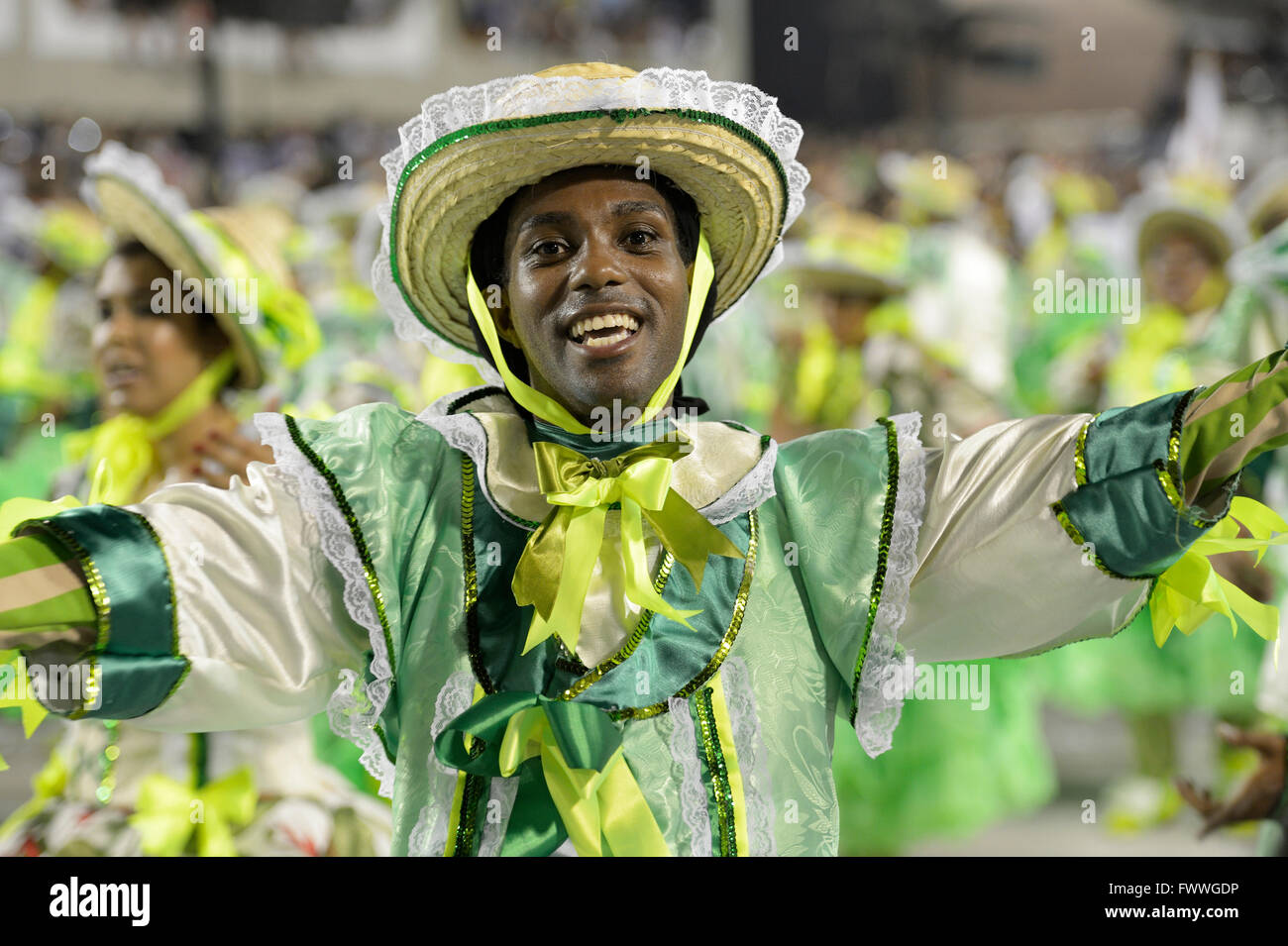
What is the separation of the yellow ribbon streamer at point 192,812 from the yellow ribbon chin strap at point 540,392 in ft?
5.06

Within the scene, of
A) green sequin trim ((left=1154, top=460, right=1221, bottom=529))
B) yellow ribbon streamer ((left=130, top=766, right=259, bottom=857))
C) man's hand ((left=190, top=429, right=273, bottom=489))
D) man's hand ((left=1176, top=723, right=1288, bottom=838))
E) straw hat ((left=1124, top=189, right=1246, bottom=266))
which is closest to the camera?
green sequin trim ((left=1154, top=460, right=1221, bottom=529))

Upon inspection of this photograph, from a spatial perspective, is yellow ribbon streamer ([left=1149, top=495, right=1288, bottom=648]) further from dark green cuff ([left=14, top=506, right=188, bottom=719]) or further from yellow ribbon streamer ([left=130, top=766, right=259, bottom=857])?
yellow ribbon streamer ([left=130, top=766, right=259, bottom=857])

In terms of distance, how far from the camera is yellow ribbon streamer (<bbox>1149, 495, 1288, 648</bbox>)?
184 cm

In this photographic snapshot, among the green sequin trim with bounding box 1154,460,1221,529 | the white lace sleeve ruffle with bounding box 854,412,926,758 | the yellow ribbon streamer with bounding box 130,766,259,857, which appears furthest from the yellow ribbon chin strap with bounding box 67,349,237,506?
the green sequin trim with bounding box 1154,460,1221,529

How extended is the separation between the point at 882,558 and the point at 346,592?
0.69 m

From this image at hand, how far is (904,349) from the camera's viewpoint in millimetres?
6375

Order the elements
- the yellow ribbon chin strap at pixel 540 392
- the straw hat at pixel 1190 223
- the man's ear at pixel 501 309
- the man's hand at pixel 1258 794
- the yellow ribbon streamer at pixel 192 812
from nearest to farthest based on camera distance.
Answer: the yellow ribbon chin strap at pixel 540 392, the man's ear at pixel 501 309, the yellow ribbon streamer at pixel 192 812, the man's hand at pixel 1258 794, the straw hat at pixel 1190 223

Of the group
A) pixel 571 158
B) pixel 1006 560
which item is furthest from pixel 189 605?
pixel 1006 560

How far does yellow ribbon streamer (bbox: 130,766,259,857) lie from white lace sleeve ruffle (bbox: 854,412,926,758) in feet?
5.52

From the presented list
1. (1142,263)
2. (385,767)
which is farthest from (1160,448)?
(1142,263)

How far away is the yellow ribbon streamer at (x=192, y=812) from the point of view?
3.05m

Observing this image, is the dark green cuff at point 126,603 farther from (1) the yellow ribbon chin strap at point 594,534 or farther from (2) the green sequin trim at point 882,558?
(2) the green sequin trim at point 882,558

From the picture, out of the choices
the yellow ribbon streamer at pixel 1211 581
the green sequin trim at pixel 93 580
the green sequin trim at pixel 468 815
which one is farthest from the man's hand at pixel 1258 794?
the green sequin trim at pixel 93 580
